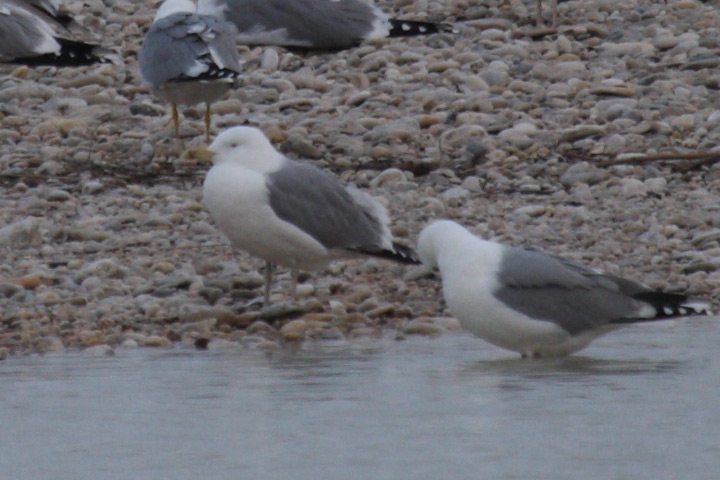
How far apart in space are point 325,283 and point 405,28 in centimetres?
452

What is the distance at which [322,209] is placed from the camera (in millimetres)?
6965

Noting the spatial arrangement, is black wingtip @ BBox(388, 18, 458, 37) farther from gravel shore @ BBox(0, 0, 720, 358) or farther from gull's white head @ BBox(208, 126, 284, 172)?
gull's white head @ BBox(208, 126, 284, 172)

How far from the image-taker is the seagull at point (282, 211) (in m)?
6.74

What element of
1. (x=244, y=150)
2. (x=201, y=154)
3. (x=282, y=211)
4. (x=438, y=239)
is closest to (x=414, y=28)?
(x=201, y=154)

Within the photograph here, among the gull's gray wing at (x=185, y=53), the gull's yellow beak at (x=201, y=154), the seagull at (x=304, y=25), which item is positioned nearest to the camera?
the gull's yellow beak at (x=201, y=154)

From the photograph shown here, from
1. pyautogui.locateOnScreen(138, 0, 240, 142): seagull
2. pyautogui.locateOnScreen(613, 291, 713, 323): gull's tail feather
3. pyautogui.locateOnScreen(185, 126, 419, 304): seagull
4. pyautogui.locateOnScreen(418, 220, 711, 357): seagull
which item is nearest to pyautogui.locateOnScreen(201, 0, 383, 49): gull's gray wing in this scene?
pyautogui.locateOnScreen(138, 0, 240, 142): seagull

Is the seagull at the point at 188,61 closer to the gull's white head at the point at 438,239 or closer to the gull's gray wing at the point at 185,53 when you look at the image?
the gull's gray wing at the point at 185,53

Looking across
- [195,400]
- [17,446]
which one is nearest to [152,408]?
[195,400]

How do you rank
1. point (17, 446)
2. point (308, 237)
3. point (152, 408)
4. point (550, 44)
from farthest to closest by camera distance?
point (550, 44) → point (308, 237) → point (152, 408) → point (17, 446)

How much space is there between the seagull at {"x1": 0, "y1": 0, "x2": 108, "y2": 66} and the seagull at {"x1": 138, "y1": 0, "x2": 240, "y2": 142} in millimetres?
724

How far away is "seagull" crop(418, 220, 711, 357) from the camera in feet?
19.4

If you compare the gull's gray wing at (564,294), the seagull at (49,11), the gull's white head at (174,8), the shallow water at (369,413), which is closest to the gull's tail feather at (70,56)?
the gull's white head at (174,8)

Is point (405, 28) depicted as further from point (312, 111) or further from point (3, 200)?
point (3, 200)

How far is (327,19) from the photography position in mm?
11781
